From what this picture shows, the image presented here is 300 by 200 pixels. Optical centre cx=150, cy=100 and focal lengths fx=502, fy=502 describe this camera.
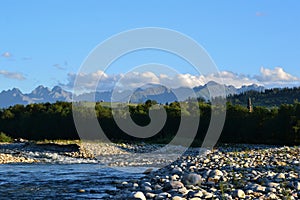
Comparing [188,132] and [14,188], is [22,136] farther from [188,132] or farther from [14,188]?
[14,188]

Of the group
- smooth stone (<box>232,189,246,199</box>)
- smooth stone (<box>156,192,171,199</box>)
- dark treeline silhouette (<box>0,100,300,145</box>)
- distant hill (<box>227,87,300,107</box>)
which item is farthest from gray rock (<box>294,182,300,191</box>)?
distant hill (<box>227,87,300,107</box>)

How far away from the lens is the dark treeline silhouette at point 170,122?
4438cm

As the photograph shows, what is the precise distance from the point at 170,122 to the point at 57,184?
3485cm

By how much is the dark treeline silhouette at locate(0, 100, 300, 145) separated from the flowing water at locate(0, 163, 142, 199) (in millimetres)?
24597

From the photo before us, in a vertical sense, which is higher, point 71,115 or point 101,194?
point 71,115

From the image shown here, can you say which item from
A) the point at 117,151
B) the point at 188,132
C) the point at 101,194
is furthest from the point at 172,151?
the point at 101,194

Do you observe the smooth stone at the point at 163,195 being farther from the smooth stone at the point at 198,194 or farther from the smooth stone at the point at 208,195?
the smooth stone at the point at 208,195

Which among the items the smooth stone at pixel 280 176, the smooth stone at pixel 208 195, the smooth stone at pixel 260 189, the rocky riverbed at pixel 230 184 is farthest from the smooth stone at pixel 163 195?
the smooth stone at pixel 280 176

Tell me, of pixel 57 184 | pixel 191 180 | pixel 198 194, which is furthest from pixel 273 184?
pixel 57 184

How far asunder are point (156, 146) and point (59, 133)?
16877mm

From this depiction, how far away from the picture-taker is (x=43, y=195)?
50.9 feet

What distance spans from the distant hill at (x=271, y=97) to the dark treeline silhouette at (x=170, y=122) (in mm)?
72695

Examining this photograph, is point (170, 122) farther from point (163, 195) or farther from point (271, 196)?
point (271, 196)

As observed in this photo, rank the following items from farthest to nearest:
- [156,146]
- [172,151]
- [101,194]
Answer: [156,146] → [172,151] → [101,194]
